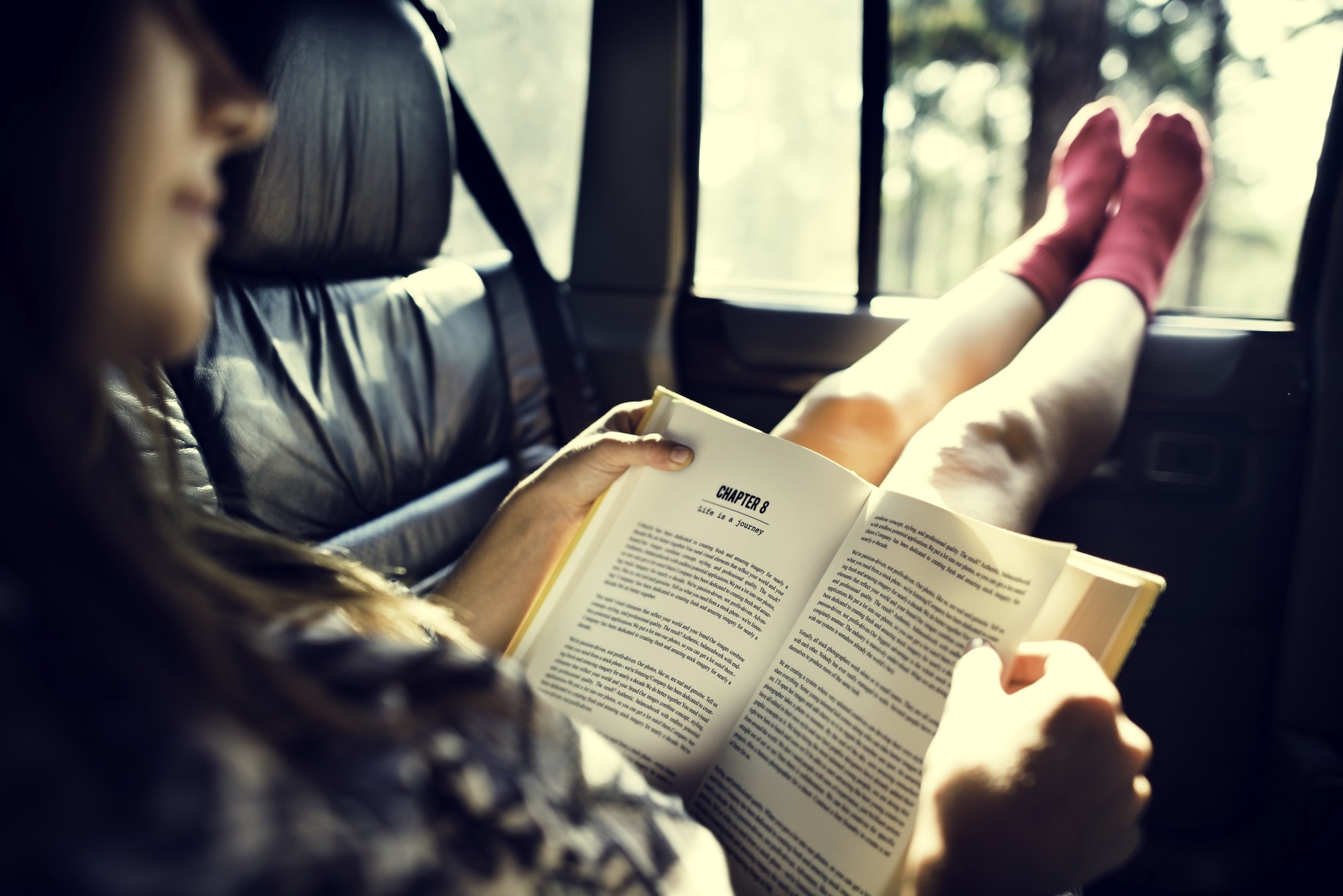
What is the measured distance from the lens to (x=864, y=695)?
56cm

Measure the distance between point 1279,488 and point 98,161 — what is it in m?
1.34

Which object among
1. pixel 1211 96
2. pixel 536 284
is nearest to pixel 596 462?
pixel 536 284

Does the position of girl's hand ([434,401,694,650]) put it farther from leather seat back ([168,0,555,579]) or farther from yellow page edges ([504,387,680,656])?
leather seat back ([168,0,555,579])

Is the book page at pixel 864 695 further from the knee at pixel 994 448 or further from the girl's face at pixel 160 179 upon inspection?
the girl's face at pixel 160 179

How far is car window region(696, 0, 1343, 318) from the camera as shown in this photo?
129 cm

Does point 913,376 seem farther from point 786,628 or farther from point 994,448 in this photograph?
point 786,628

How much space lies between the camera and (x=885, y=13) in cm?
132

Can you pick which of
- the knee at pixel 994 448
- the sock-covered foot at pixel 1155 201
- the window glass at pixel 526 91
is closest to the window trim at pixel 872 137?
the sock-covered foot at pixel 1155 201

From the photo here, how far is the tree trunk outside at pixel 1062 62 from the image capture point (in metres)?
1.42

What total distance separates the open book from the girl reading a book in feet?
0.17

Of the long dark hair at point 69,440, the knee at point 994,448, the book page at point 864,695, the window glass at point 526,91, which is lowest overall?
the book page at point 864,695

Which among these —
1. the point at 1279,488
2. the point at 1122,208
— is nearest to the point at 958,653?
the point at 1279,488

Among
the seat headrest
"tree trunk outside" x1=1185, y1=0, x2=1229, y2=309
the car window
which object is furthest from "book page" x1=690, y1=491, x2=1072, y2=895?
"tree trunk outside" x1=1185, y1=0, x2=1229, y2=309

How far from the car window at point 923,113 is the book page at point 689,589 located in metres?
0.82
